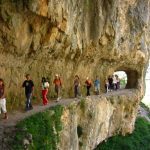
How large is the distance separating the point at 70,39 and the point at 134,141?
12.9 metres

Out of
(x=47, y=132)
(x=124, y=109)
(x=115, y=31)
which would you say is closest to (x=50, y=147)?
(x=47, y=132)

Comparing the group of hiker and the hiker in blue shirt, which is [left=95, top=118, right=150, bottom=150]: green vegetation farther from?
the hiker in blue shirt

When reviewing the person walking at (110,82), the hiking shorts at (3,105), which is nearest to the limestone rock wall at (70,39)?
the person walking at (110,82)

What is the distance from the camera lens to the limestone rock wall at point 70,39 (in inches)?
610

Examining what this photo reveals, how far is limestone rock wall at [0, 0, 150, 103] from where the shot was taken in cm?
1549

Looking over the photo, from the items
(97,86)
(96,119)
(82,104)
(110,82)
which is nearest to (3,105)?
(82,104)

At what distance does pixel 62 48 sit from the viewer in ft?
63.1

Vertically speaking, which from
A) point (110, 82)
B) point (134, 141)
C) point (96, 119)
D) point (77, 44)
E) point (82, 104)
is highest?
point (77, 44)

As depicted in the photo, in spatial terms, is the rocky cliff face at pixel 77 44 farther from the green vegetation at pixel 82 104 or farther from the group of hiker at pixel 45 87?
the group of hiker at pixel 45 87

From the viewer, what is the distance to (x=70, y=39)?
1877cm

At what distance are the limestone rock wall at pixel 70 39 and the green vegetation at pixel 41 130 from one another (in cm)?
292

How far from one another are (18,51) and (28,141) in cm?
450

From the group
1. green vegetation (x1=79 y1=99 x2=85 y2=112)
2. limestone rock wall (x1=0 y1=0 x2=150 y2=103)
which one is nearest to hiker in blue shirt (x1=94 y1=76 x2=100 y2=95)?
limestone rock wall (x1=0 y1=0 x2=150 y2=103)

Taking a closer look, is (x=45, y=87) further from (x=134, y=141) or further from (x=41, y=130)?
(x=134, y=141)
